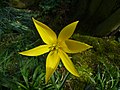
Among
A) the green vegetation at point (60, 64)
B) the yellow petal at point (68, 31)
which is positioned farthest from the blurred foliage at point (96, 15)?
the yellow petal at point (68, 31)

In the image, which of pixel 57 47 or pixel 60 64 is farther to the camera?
pixel 60 64

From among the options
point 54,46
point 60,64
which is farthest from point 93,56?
point 54,46

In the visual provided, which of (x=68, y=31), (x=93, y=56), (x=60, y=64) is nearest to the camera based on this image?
(x=68, y=31)

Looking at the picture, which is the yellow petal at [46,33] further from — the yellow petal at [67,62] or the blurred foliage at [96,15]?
the blurred foliage at [96,15]

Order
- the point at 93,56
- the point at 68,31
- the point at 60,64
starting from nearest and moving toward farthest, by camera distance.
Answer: the point at 68,31 < the point at 60,64 < the point at 93,56

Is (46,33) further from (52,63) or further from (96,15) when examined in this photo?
(96,15)

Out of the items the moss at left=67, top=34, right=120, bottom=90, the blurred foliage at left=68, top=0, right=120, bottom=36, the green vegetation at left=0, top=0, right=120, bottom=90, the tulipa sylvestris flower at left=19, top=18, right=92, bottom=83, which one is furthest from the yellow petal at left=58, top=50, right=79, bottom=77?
the blurred foliage at left=68, top=0, right=120, bottom=36

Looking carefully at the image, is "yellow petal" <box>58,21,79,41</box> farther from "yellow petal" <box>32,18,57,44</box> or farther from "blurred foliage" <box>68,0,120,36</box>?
"blurred foliage" <box>68,0,120,36</box>
